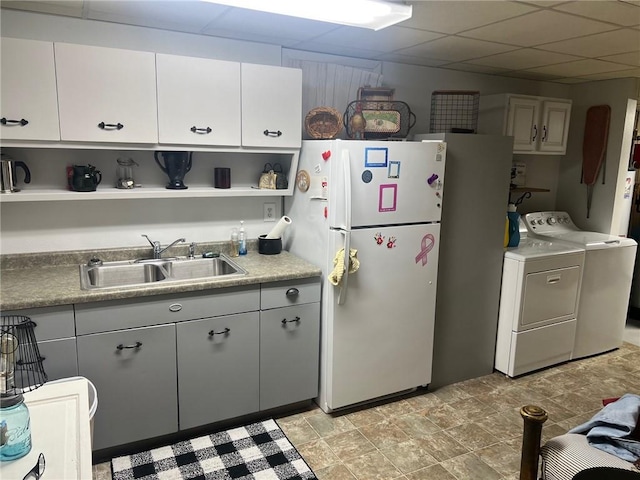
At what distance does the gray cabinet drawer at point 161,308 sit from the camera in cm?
221

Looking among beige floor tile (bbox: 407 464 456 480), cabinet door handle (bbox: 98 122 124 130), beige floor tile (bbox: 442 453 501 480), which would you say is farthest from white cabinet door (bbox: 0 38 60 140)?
beige floor tile (bbox: 442 453 501 480)

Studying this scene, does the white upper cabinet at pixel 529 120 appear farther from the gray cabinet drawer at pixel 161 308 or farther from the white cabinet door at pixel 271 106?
the gray cabinet drawer at pixel 161 308

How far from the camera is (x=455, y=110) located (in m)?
3.30

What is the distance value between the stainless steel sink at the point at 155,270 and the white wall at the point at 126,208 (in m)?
0.15

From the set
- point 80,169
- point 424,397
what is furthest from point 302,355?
point 80,169

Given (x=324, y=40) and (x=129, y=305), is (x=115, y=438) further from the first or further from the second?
(x=324, y=40)

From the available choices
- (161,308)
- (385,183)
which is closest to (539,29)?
(385,183)

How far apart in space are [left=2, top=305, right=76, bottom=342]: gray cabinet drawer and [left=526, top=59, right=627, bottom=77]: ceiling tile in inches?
142

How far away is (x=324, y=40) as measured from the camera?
9.35 feet

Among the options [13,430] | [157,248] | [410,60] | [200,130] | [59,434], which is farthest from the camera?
[410,60]

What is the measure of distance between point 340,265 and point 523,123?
224 centimetres

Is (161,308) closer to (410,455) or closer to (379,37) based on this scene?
(410,455)

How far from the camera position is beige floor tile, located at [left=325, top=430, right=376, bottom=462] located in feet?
8.28

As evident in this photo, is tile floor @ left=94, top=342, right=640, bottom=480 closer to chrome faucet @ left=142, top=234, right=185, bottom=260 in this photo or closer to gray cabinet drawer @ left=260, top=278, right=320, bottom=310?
gray cabinet drawer @ left=260, top=278, right=320, bottom=310
